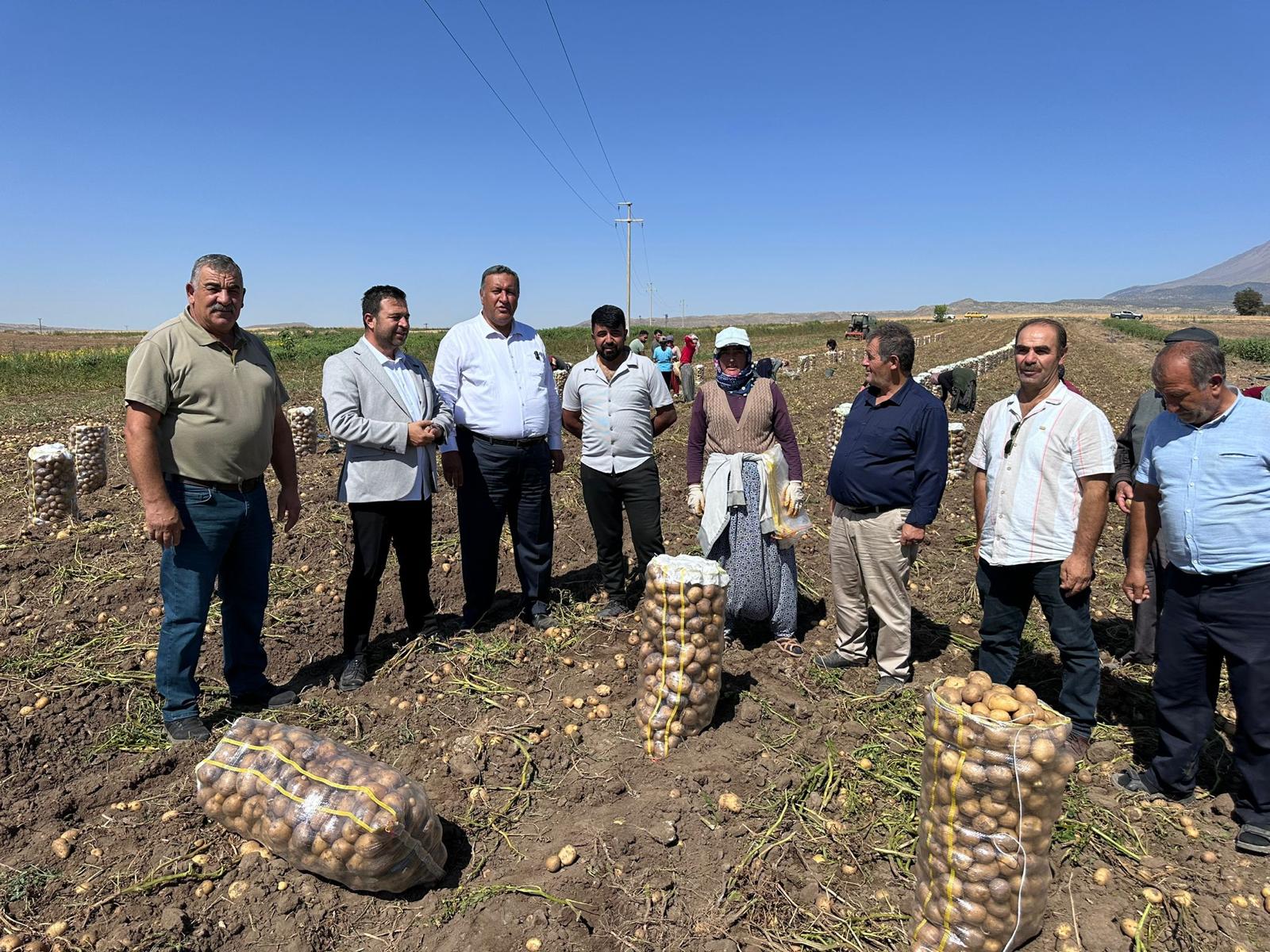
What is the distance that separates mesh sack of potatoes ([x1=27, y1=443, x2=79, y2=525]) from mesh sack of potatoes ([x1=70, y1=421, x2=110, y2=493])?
0.98 metres

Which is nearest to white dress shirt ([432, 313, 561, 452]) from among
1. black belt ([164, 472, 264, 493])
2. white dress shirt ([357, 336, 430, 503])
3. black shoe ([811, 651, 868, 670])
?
white dress shirt ([357, 336, 430, 503])

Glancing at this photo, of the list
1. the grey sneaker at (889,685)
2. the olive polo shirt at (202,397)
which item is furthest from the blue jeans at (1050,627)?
the olive polo shirt at (202,397)

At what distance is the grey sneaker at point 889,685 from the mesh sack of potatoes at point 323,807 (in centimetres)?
251

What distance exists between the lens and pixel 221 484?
11.7 feet

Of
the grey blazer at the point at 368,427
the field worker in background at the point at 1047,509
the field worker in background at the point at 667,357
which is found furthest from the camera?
the field worker in background at the point at 667,357

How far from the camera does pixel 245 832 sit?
113 inches

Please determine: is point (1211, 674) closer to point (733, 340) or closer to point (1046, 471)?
point (1046, 471)

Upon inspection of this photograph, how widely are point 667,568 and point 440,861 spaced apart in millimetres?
1526

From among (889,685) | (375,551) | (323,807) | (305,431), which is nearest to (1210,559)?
(889,685)

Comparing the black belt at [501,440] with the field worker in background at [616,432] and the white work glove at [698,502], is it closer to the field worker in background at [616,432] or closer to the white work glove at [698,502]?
the field worker in background at [616,432]

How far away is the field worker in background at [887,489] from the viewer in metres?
3.78

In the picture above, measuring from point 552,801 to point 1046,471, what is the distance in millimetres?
2726

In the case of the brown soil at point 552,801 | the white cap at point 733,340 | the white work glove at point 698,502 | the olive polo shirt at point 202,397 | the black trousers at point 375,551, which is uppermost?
the white cap at point 733,340

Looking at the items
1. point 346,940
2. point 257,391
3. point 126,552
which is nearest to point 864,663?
point 346,940
